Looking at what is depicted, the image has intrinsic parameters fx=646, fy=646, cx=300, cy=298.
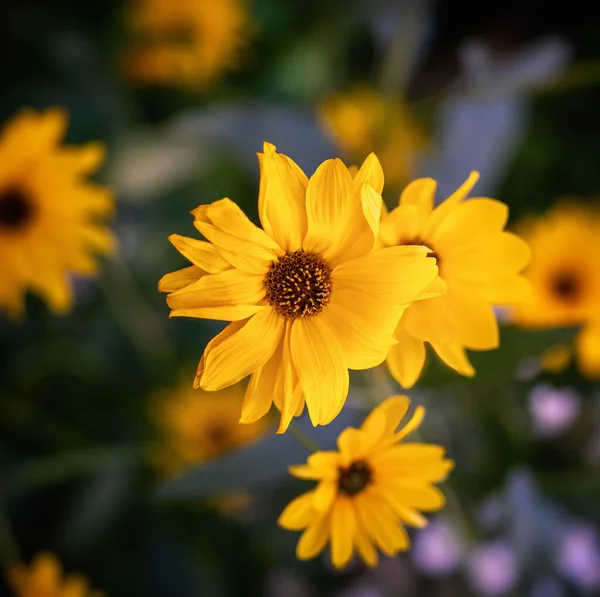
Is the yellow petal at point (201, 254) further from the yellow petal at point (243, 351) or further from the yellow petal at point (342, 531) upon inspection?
the yellow petal at point (342, 531)

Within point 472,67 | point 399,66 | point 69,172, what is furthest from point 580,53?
point 69,172

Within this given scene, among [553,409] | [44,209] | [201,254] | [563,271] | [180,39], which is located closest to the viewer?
[201,254]

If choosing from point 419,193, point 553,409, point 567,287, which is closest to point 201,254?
point 419,193

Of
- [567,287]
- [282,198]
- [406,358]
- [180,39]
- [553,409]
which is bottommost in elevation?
[553,409]

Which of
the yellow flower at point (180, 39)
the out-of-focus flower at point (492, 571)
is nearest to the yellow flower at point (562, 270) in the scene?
the out-of-focus flower at point (492, 571)

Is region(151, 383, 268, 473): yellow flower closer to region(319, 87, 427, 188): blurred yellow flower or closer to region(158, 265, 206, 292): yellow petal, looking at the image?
region(319, 87, 427, 188): blurred yellow flower

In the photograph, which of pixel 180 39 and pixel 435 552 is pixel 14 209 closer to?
pixel 180 39
